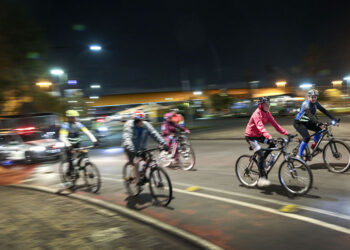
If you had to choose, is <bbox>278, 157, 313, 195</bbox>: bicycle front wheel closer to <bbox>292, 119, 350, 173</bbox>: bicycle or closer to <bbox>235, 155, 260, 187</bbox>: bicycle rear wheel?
<bbox>235, 155, 260, 187</bbox>: bicycle rear wheel

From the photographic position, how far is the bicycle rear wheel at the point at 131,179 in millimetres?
6457

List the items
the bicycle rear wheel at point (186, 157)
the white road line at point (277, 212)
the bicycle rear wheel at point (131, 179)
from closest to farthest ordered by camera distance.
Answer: the white road line at point (277, 212)
the bicycle rear wheel at point (131, 179)
the bicycle rear wheel at point (186, 157)

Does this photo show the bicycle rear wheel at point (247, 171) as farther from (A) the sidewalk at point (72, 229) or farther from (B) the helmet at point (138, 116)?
(A) the sidewalk at point (72, 229)

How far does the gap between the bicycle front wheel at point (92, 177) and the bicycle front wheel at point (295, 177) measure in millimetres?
4306

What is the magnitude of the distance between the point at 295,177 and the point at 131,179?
11.4 feet

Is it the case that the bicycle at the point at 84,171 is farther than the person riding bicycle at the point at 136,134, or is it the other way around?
the bicycle at the point at 84,171

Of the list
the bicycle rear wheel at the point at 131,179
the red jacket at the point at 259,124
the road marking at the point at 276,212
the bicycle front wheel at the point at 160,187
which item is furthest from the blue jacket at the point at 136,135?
the red jacket at the point at 259,124

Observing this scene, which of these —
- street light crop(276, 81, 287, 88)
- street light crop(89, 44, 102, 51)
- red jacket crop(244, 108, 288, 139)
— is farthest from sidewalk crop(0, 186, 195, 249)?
street light crop(276, 81, 287, 88)

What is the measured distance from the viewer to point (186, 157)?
940cm

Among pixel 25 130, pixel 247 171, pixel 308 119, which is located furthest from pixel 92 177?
pixel 25 130

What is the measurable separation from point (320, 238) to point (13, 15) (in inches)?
876

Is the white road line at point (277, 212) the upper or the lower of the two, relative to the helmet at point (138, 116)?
lower

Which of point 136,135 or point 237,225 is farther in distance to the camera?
point 136,135

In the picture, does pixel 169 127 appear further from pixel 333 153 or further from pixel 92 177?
pixel 333 153
